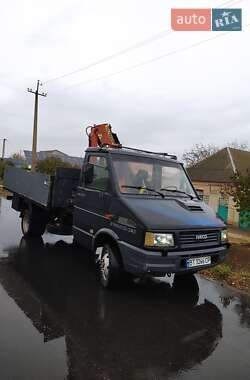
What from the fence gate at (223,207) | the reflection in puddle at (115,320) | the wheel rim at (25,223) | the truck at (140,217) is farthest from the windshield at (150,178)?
the fence gate at (223,207)

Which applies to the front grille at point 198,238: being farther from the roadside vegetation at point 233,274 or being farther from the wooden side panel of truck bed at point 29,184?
the wooden side panel of truck bed at point 29,184

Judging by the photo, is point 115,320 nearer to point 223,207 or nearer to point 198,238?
point 198,238

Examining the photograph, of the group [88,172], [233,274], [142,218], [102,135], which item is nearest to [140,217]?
[142,218]

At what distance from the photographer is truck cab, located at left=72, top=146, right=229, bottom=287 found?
5.31 meters

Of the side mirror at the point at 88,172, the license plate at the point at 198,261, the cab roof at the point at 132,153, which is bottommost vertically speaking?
the license plate at the point at 198,261

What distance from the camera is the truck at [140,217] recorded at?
209 inches

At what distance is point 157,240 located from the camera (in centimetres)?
525

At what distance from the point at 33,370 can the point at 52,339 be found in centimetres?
67

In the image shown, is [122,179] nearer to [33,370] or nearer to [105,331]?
[105,331]

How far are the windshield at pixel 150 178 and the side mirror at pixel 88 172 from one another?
65 cm

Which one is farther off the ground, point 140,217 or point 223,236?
point 140,217

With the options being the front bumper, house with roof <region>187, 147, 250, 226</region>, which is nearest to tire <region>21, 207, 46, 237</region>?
the front bumper

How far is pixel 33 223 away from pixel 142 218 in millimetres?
5085

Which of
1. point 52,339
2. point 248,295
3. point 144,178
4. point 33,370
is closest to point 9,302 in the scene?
point 52,339
